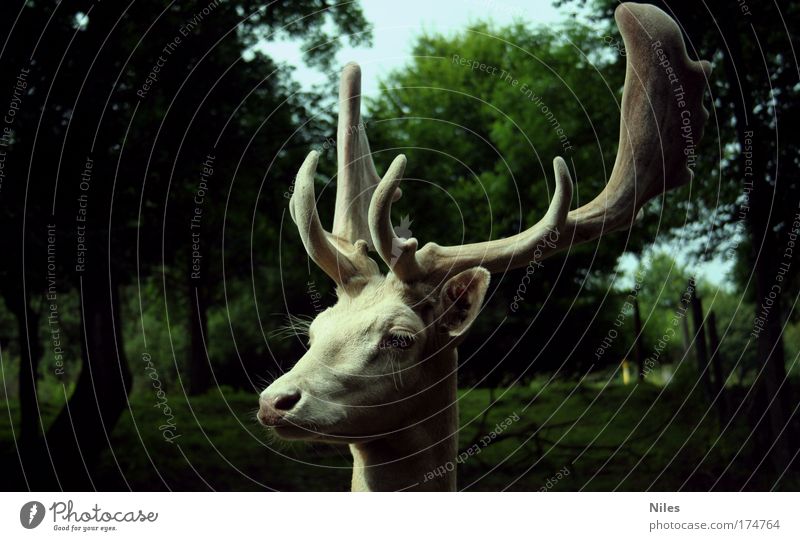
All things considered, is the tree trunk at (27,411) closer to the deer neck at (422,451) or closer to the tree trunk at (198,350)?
the tree trunk at (198,350)

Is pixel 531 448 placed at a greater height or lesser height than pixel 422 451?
greater

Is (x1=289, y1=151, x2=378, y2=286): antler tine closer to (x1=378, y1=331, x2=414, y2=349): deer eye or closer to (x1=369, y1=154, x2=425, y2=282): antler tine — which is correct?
(x1=369, y1=154, x2=425, y2=282): antler tine

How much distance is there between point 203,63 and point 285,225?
3034mm

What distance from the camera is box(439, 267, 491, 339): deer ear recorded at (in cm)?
406

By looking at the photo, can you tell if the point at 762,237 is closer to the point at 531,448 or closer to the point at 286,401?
the point at 531,448

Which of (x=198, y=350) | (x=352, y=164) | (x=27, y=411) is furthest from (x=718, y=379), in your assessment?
(x=198, y=350)

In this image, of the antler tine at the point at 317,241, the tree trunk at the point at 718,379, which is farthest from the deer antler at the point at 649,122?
the tree trunk at the point at 718,379

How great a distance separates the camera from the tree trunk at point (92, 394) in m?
11.0

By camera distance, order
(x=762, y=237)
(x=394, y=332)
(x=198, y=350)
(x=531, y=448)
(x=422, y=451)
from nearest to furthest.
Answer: (x=394, y=332), (x=422, y=451), (x=762, y=237), (x=531, y=448), (x=198, y=350)

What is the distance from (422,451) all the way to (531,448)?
865 cm

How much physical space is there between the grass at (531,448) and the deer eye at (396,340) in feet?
24.7

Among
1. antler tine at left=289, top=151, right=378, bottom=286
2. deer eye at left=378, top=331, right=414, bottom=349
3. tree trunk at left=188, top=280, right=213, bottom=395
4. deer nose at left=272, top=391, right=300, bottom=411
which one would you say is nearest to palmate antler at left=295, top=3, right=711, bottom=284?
antler tine at left=289, top=151, right=378, bottom=286

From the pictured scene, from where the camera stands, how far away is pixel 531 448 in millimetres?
12438

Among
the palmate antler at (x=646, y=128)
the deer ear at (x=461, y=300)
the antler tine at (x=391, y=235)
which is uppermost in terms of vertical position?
the palmate antler at (x=646, y=128)
